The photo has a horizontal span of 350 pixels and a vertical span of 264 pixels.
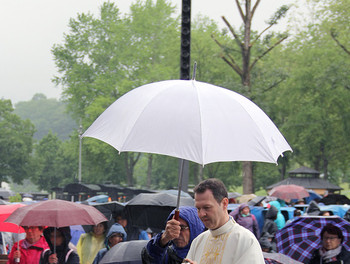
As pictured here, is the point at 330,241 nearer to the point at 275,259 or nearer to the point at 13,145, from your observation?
the point at 275,259

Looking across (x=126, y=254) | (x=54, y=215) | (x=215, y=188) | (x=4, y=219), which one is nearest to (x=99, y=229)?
(x=4, y=219)

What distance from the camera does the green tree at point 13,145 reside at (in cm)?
7188

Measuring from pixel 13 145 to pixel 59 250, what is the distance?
66.7 meters

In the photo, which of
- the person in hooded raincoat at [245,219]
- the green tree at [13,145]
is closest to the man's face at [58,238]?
the person in hooded raincoat at [245,219]

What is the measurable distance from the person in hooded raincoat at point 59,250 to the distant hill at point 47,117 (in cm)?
13782

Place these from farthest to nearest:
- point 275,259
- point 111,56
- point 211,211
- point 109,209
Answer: point 111,56 < point 109,209 < point 275,259 < point 211,211

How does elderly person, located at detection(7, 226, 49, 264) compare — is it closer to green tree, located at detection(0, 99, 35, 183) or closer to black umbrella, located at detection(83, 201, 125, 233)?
black umbrella, located at detection(83, 201, 125, 233)

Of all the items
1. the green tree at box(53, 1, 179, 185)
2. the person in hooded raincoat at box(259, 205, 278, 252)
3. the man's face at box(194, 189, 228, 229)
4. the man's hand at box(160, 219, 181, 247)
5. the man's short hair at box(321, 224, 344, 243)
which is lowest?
the person in hooded raincoat at box(259, 205, 278, 252)

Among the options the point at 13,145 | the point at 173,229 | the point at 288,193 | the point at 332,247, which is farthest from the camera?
the point at 13,145

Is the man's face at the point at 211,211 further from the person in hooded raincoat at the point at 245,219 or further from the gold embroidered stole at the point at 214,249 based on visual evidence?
the person in hooded raincoat at the point at 245,219

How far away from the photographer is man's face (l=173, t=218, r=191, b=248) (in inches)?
191

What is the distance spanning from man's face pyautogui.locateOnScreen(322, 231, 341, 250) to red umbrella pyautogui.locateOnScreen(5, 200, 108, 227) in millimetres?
2669

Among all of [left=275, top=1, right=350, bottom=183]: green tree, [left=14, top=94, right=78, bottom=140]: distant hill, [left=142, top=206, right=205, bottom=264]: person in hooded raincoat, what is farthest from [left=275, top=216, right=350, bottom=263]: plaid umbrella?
[left=14, top=94, right=78, bottom=140]: distant hill

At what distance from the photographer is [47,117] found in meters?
164
